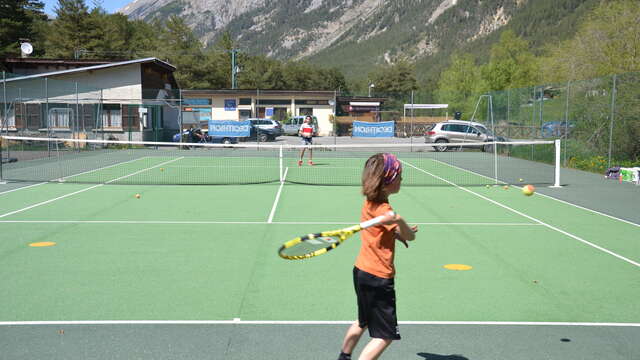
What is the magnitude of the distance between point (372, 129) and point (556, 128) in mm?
10049

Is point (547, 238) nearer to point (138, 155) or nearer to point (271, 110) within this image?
point (138, 155)

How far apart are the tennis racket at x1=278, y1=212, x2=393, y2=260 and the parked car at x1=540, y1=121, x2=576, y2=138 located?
20.1 m

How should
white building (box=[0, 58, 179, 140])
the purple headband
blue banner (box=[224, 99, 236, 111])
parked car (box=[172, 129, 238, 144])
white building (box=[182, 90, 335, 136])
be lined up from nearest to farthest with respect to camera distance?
1. the purple headband
2. white building (box=[0, 58, 179, 140])
3. parked car (box=[172, 129, 238, 144])
4. blue banner (box=[224, 99, 236, 111])
5. white building (box=[182, 90, 335, 136])

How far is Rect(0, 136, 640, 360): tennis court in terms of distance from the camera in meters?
5.29

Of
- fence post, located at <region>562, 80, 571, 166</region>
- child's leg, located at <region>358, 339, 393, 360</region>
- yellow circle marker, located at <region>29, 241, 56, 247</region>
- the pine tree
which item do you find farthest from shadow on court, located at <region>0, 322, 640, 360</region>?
the pine tree

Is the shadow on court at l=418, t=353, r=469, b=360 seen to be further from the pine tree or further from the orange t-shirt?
the pine tree

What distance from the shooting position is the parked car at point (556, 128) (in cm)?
2277

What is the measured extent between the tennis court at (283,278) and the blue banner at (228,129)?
699 inches

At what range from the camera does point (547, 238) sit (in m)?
9.91

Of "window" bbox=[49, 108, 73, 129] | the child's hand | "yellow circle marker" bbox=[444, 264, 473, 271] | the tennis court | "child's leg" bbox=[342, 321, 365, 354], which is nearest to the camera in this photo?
the child's hand

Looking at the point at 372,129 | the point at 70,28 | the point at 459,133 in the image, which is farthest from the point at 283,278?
the point at 70,28

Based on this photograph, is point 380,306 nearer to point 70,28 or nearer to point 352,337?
point 352,337

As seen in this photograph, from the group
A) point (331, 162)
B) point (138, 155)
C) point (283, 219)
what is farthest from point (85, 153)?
point (283, 219)

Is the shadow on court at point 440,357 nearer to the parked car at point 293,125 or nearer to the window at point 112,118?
the window at point 112,118
